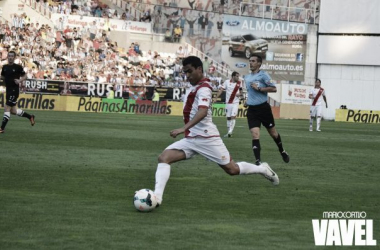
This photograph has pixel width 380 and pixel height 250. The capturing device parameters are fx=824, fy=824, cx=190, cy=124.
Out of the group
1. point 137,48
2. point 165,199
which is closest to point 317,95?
point 137,48

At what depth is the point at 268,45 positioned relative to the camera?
64125mm

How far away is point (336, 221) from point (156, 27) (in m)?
49.3

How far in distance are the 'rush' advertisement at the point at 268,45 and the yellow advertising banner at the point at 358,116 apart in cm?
618

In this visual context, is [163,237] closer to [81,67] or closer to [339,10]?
[81,67]

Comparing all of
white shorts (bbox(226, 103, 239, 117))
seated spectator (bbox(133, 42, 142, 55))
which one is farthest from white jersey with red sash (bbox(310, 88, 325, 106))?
seated spectator (bbox(133, 42, 142, 55))

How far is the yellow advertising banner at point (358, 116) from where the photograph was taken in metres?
58.3

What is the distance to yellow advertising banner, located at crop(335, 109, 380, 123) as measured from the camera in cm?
5828

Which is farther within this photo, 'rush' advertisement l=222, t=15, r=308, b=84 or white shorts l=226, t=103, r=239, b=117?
'rush' advertisement l=222, t=15, r=308, b=84

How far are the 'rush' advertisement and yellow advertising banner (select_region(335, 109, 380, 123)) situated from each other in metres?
6.18

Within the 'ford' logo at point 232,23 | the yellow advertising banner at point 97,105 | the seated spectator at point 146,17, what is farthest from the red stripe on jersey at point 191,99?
the 'ford' logo at point 232,23

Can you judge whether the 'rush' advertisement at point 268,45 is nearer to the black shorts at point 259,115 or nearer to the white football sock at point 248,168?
the black shorts at point 259,115

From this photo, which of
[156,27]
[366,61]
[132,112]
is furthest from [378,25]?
[132,112]

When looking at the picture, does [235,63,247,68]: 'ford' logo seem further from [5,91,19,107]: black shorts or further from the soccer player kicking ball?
the soccer player kicking ball

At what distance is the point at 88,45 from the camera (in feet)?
A: 171
